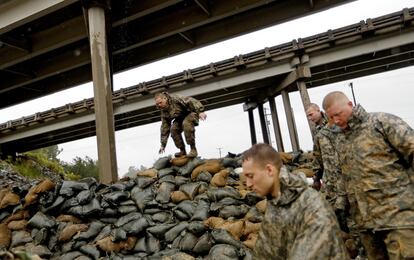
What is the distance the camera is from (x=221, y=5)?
10430 mm

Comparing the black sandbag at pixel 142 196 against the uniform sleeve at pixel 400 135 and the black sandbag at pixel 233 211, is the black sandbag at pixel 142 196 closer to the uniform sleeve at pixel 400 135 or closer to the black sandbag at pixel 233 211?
the black sandbag at pixel 233 211

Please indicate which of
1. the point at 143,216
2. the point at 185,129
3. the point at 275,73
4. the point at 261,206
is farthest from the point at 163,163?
→ the point at 275,73

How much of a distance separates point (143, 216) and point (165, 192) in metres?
0.53

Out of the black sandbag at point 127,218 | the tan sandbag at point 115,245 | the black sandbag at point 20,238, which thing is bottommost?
the tan sandbag at point 115,245

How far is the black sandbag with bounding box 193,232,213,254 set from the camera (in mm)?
3719

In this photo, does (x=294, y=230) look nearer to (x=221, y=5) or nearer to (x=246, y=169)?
(x=246, y=169)

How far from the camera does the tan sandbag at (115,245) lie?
4.07 m

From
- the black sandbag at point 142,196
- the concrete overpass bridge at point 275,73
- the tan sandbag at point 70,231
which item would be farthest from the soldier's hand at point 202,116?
the concrete overpass bridge at point 275,73

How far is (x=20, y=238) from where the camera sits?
4.54 meters

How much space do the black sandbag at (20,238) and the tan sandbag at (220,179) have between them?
2.68m

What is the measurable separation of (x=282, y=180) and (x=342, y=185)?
1824 mm

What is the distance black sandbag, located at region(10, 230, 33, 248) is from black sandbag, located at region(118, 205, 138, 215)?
1.27 meters

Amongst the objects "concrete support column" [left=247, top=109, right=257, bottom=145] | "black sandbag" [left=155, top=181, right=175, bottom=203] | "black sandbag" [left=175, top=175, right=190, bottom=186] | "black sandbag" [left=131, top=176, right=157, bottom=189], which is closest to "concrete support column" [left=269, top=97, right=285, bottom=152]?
"concrete support column" [left=247, top=109, right=257, bottom=145]

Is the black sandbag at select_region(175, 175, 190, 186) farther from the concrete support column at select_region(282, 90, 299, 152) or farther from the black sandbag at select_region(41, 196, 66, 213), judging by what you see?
the concrete support column at select_region(282, 90, 299, 152)
